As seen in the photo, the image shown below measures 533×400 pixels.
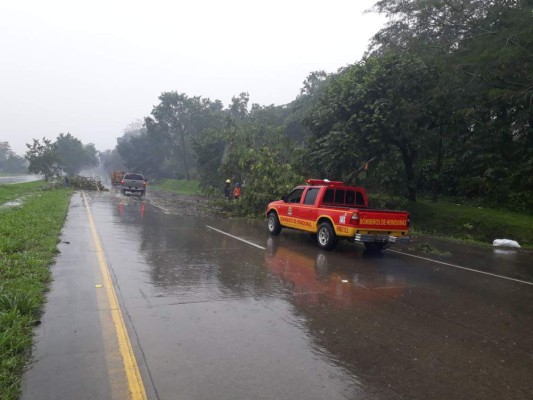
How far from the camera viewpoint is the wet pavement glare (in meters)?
3.87

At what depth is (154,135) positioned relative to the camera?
7169 centimetres

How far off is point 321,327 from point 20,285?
4488 millimetres

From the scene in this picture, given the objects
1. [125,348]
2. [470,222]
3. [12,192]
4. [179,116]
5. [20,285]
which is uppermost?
[179,116]

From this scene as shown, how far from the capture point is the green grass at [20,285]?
3.94 m

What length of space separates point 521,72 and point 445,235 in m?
6.68

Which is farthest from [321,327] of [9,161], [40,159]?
[9,161]

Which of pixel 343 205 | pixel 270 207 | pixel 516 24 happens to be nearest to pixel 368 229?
pixel 343 205

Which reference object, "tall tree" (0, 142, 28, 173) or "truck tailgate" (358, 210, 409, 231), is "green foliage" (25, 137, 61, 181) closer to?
"truck tailgate" (358, 210, 409, 231)

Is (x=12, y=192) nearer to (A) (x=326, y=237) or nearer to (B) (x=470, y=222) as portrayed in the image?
(A) (x=326, y=237)

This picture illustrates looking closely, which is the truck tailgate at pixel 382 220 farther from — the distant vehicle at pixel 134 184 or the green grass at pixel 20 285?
the distant vehicle at pixel 134 184

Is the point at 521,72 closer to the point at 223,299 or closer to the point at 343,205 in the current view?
the point at 343,205

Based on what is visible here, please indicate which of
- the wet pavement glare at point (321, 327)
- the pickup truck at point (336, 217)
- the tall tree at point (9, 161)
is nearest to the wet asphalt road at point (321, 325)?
the wet pavement glare at point (321, 327)

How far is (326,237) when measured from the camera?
1131cm

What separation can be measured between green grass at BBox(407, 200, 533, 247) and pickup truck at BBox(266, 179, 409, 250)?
6.09m
